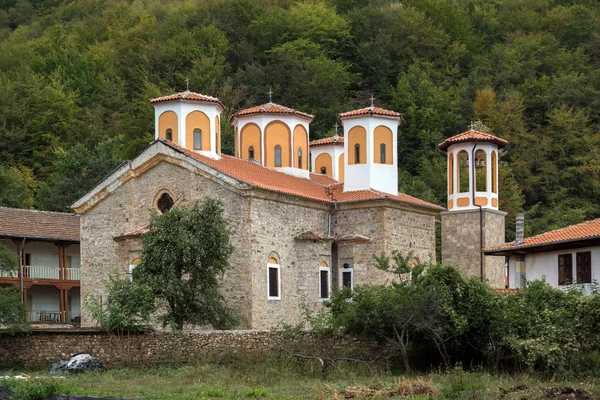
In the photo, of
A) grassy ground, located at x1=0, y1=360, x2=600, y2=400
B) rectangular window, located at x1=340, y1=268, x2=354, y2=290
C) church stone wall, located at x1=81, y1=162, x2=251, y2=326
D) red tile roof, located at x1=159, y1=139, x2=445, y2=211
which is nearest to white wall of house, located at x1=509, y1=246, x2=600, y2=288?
red tile roof, located at x1=159, y1=139, x2=445, y2=211

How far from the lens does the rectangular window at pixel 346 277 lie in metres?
34.9

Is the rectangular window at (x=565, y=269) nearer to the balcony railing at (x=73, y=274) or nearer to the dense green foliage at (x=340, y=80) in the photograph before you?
the dense green foliage at (x=340, y=80)

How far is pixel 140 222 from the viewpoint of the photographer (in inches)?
1362

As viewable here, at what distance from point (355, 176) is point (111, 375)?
1391 centimetres

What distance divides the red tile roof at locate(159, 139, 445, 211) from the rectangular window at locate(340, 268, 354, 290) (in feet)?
7.45

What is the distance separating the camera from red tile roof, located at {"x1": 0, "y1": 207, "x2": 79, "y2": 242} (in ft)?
135

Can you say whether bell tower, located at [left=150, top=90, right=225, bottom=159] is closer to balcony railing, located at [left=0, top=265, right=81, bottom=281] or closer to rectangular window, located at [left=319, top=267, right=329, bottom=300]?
rectangular window, located at [left=319, top=267, right=329, bottom=300]

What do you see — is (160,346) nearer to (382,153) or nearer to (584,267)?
(584,267)

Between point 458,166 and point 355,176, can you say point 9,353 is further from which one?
point 458,166

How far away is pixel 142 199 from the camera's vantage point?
34.6 meters

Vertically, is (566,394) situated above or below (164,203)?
below

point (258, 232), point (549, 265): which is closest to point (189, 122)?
point (258, 232)

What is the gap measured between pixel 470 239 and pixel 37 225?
16.4 meters

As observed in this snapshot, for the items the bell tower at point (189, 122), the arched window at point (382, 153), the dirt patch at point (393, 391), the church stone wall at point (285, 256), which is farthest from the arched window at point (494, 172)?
the dirt patch at point (393, 391)
